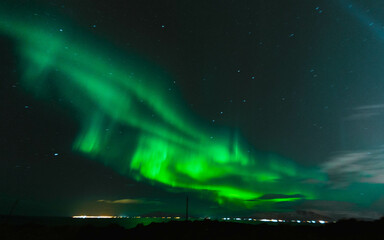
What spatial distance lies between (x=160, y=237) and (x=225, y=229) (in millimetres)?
3971

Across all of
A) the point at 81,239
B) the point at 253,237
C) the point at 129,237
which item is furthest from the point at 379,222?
the point at 81,239

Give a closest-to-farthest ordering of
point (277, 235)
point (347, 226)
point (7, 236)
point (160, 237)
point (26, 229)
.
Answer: point (277, 235) → point (347, 226) → point (160, 237) → point (7, 236) → point (26, 229)

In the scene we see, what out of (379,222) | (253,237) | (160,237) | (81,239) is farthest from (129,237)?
(379,222)

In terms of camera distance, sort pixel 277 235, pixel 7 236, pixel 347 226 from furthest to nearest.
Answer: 1. pixel 7 236
2. pixel 347 226
3. pixel 277 235

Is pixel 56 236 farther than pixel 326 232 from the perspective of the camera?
Yes

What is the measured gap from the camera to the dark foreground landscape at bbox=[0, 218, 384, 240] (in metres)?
12.7

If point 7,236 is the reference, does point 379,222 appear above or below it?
above

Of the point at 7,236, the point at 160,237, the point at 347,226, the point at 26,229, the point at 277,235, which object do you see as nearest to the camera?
the point at 277,235

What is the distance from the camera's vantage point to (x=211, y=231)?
48.6 feet

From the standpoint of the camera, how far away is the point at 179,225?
55.0 ft

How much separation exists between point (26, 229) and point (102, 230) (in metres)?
5.63

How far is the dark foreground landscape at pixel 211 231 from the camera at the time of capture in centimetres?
1268

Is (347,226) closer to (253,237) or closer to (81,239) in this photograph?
(253,237)

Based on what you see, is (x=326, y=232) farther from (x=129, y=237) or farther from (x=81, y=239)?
(x=81, y=239)
